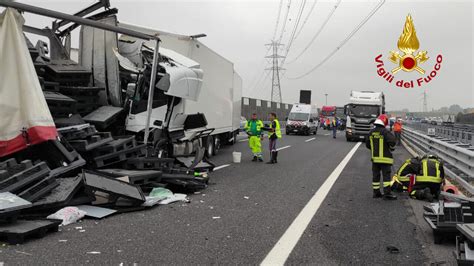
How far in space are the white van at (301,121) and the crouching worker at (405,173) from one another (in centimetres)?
2580

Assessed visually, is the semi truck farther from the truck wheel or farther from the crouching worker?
the crouching worker

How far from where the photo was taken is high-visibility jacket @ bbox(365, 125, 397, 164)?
8219 mm

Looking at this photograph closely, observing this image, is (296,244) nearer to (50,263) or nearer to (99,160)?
(50,263)

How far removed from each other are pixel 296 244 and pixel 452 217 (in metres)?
1.81

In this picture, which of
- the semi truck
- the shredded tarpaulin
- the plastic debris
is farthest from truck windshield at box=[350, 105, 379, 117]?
the plastic debris

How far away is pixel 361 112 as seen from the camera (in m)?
28.0

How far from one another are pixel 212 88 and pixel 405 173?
7345mm

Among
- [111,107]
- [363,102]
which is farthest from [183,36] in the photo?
[363,102]

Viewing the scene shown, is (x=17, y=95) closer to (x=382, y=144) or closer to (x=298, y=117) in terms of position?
(x=382, y=144)

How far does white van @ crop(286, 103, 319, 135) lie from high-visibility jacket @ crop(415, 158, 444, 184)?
86.6ft

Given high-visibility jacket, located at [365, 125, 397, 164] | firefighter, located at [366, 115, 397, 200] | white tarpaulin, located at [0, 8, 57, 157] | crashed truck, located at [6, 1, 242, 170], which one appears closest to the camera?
white tarpaulin, located at [0, 8, 57, 157]

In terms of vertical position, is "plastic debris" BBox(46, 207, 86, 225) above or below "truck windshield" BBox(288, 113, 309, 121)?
below

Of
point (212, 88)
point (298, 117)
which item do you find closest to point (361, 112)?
point (298, 117)

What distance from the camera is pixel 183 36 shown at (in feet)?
37.8
